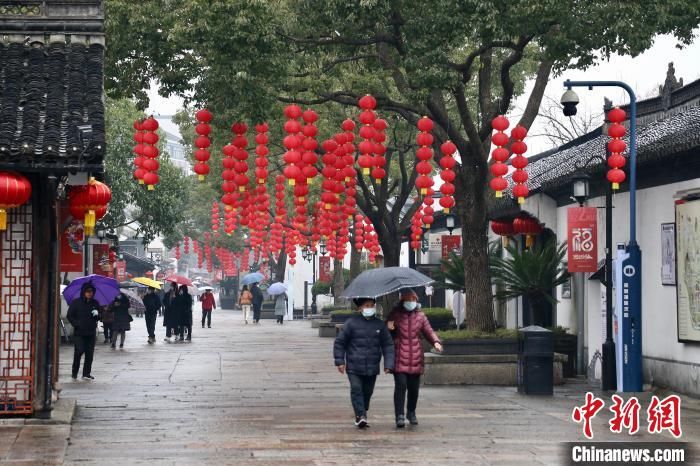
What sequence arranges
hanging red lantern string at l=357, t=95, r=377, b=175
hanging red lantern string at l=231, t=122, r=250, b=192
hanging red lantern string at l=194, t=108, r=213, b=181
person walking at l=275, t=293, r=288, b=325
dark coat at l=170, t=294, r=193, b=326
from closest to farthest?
hanging red lantern string at l=194, t=108, r=213, b=181 → hanging red lantern string at l=357, t=95, r=377, b=175 → hanging red lantern string at l=231, t=122, r=250, b=192 → dark coat at l=170, t=294, r=193, b=326 → person walking at l=275, t=293, r=288, b=325

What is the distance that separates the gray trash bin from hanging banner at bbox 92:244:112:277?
70.3 ft

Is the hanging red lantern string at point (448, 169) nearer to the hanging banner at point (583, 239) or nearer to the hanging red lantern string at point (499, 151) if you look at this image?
the hanging red lantern string at point (499, 151)

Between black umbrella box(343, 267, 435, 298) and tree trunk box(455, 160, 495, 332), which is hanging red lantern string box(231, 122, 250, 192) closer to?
tree trunk box(455, 160, 495, 332)

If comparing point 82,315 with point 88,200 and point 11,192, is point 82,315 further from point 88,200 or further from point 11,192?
point 11,192

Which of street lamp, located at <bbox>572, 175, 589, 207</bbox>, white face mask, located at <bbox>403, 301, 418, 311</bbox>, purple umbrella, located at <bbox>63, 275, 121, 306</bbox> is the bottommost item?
white face mask, located at <bbox>403, 301, 418, 311</bbox>

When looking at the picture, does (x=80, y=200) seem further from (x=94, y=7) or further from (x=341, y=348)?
(x=341, y=348)

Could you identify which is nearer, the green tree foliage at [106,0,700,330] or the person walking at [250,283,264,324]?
the green tree foliage at [106,0,700,330]

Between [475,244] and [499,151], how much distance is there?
3107mm

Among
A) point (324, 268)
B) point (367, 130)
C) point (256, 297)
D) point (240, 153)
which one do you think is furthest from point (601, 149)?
point (324, 268)

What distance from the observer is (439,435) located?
15.0 metres

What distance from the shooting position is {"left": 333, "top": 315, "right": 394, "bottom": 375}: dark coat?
50.6 ft

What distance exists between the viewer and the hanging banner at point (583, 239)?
23469mm

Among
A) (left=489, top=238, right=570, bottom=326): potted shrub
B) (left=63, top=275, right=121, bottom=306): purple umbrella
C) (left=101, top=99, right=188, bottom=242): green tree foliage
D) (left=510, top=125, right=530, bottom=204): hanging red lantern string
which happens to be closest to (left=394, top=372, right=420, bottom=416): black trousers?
(left=510, top=125, right=530, bottom=204): hanging red lantern string

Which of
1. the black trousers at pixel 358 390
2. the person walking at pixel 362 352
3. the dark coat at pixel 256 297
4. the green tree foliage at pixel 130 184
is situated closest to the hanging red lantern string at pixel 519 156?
the person walking at pixel 362 352
